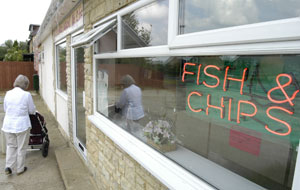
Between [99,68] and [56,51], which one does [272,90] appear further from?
[56,51]

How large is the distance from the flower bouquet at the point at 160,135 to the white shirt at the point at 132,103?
0.35 meters

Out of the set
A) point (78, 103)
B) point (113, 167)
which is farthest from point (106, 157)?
point (78, 103)

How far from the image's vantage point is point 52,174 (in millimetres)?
4480

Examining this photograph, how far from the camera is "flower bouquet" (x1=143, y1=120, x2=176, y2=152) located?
2266mm

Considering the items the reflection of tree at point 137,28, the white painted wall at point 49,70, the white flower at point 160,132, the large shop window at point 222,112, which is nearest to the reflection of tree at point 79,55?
the large shop window at point 222,112

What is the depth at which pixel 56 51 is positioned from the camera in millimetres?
7836

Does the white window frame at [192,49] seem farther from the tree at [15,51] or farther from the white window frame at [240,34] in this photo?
the tree at [15,51]

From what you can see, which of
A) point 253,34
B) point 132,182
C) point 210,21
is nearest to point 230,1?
point 210,21

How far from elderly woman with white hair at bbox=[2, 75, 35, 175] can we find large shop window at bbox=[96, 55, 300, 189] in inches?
96.4

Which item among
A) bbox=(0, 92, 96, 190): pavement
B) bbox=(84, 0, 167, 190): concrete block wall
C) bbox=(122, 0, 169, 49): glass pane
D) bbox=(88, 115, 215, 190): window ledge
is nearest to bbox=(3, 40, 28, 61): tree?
bbox=(0, 92, 96, 190): pavement

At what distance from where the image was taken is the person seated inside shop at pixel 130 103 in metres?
2.91

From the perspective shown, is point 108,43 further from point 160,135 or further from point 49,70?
point 49,70

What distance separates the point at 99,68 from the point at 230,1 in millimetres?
2588

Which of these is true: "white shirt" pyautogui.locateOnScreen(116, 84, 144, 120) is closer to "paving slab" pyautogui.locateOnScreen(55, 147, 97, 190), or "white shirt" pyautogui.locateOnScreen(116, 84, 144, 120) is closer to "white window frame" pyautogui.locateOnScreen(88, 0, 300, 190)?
"white window frame" pyautogui.locateOnScreen(88, 0, 300, 190)
